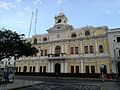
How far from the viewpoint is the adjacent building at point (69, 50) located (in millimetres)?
40656

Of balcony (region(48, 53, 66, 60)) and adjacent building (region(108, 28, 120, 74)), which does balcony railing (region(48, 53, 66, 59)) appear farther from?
adjacent building (region(108, 28, 120, 74))

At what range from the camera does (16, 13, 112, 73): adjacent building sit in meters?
40.7

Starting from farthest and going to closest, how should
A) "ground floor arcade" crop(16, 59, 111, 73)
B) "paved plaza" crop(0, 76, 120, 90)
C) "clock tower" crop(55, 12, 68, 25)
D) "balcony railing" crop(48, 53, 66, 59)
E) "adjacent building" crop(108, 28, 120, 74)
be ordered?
"clock tower" crop(55, 12, 68, 25), "balcony railing" crop(48, 53, 66, 59), "ground floor arcade" crop(16, 59, 111, 73), "adjacent building" crop(108, 28, 120, 74), "paved plaza" crop(0, 76, 120, 90)

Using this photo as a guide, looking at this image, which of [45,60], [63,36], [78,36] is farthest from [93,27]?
[45,60]

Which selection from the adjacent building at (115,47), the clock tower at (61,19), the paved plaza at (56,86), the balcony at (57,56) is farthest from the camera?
the clock tower at (61,19)

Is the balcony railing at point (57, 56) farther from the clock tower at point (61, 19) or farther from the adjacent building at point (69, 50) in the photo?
the clock tower at point (61, 19)

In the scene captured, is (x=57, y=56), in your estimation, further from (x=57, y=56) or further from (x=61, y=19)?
(x=61, y=19)

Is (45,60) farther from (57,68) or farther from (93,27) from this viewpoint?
(93,27)

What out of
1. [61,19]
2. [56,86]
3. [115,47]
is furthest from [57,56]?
[56,86]

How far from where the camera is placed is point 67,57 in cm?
4378

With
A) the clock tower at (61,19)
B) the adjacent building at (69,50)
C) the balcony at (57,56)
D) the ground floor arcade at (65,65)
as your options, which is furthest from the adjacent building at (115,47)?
the clock tower at (61,19)

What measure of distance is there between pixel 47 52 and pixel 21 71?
1173 cm

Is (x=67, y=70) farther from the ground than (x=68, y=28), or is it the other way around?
(x=68, y=28)

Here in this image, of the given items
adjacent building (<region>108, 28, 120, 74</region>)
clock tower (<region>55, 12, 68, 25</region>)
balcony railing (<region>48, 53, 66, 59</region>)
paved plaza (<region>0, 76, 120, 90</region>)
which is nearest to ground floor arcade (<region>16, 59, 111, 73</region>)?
balcony railing (<region>48, 53, 66, 59</region>)
